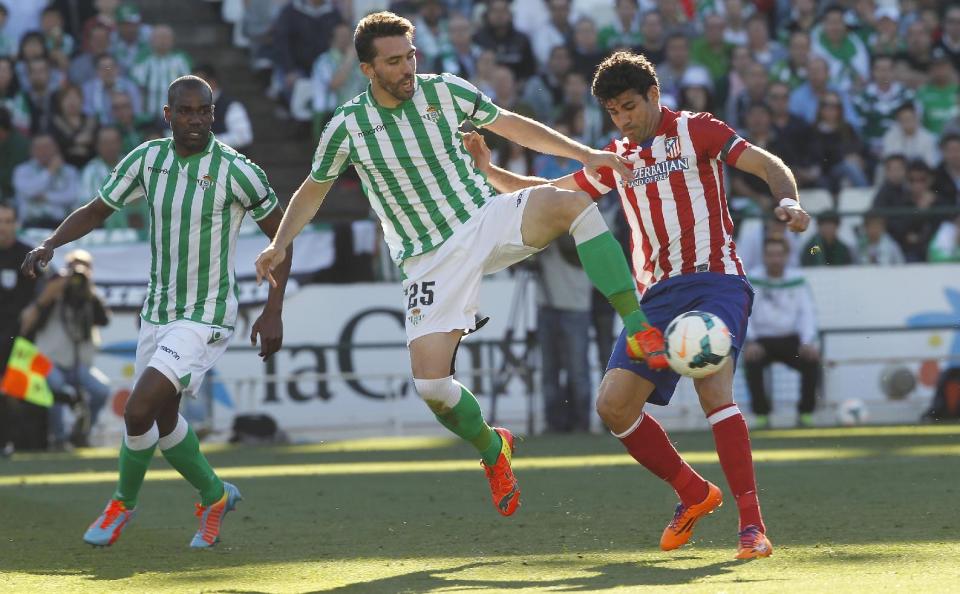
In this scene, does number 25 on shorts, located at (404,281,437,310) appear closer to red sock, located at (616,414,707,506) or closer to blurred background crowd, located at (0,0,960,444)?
red sock, located at (616,414,707,506)

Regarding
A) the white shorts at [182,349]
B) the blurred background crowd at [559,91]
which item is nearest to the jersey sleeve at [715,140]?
the white shorts at [182,349]

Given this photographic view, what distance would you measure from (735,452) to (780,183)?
1.09 m

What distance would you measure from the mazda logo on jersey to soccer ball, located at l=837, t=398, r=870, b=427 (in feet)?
25.5

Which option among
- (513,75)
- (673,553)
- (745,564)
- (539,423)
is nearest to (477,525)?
(673,553)

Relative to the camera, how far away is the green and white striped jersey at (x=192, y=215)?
727 cm

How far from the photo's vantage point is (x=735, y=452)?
6.36 meters

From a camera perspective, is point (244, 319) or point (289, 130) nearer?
point (244, 319)

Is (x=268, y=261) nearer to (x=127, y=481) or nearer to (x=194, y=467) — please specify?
(x=194, y=467)

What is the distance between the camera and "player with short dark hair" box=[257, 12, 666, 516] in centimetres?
671

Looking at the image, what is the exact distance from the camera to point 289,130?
16.6 m

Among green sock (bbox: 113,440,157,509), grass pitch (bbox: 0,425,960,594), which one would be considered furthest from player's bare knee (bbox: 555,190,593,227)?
green sock (bbox: 113,440,157,509)

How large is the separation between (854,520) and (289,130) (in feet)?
34.3

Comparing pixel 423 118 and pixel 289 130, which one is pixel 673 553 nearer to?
pixel 423 118

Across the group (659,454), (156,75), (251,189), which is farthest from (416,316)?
(156,75)
